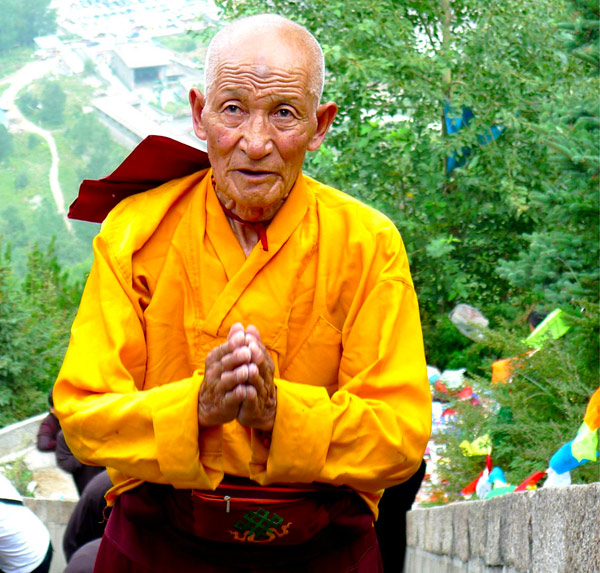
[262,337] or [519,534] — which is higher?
[262,337]

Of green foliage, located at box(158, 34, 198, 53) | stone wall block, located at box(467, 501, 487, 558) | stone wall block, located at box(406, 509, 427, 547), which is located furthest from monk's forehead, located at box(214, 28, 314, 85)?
green foliage, located at box(158, 34, 198, 53)

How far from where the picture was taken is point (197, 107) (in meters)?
2.34

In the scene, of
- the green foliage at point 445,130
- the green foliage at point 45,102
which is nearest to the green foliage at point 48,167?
the green foliage at point 45,102

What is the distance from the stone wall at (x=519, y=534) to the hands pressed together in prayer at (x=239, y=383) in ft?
2.18

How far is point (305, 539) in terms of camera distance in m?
2.13

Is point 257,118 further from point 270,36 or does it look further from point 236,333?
point 236,333

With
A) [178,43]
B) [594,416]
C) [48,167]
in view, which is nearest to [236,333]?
[594,416]

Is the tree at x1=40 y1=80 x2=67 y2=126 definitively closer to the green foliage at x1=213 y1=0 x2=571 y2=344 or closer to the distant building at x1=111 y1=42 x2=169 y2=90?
the distant building at x1=111 y1=42 x2=169 y2=90

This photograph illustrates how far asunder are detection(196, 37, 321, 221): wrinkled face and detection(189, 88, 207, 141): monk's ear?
8 cm

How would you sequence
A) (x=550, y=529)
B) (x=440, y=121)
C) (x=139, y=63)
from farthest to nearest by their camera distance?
(x=139, y=63), (x=440, y=121), (x=550, y=529)

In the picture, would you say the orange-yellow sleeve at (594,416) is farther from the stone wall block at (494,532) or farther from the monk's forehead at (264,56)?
the monk's forehead at (264,56)

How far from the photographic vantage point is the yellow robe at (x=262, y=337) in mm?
2014

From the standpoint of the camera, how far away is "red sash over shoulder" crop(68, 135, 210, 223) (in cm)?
229

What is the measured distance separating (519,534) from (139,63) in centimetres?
3030
